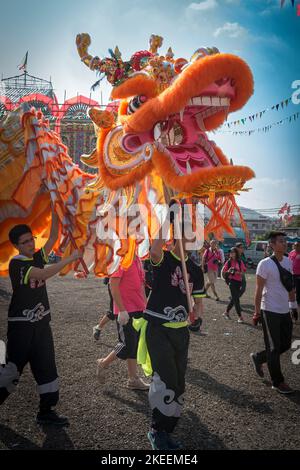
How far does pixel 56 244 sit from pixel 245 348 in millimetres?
3559

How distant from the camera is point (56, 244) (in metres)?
3.35

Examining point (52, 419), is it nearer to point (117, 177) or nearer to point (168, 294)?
point (168, 294)

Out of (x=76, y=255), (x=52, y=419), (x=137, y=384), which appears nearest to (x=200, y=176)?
(x=76, y=255)

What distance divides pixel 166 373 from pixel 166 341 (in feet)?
0.73

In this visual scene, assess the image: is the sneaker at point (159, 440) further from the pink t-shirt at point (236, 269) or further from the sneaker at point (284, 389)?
the pink t-shirt at point (236, 269)

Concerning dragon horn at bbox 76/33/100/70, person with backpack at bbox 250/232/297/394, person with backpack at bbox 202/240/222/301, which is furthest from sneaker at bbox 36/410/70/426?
person with backpack at bbox 202/240/222/301

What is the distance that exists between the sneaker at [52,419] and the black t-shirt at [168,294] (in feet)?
3.72

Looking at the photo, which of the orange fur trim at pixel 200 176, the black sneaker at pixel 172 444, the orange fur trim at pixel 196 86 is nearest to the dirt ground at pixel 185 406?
the black sneaker at pixel 172 444

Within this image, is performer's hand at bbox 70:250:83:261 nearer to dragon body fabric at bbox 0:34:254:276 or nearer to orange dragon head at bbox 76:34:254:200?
dragon body fabric at bbox 0:34:254:276

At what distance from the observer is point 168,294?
2.79m

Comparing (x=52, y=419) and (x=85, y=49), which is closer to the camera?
(x=52, y=419)

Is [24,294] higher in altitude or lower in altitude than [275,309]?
higher

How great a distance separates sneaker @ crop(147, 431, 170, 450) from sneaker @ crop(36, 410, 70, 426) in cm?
80

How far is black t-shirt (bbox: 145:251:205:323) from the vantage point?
274 cm
